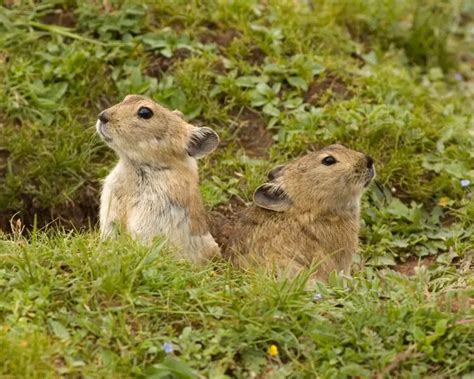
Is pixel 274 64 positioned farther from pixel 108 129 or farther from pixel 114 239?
pixel 114 239

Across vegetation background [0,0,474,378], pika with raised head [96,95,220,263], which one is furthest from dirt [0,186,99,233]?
pika with raised head [96,95,220,263]

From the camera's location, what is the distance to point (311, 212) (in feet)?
27.2

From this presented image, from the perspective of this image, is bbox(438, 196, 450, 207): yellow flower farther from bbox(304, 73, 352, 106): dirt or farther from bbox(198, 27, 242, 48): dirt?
bbox(198, 27, 242, 48): dirt

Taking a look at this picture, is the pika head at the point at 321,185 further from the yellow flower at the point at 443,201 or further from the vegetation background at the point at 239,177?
the yellow flower at the point at 443,201

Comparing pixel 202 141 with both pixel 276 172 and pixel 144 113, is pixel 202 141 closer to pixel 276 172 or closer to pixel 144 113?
pixel 144 113

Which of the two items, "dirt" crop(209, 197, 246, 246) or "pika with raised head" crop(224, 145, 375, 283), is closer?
"pika with raised head" crop(224, 145, 375, 283)

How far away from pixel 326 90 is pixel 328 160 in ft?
6.58

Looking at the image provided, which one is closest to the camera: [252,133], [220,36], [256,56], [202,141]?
[202,141]

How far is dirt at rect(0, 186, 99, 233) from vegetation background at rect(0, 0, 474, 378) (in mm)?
14

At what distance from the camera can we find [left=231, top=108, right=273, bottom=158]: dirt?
32.1ft

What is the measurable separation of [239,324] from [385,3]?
6469 millimetres

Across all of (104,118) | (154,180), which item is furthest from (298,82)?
(104,118)

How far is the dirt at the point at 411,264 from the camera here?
340 inches

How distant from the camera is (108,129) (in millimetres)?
7977
